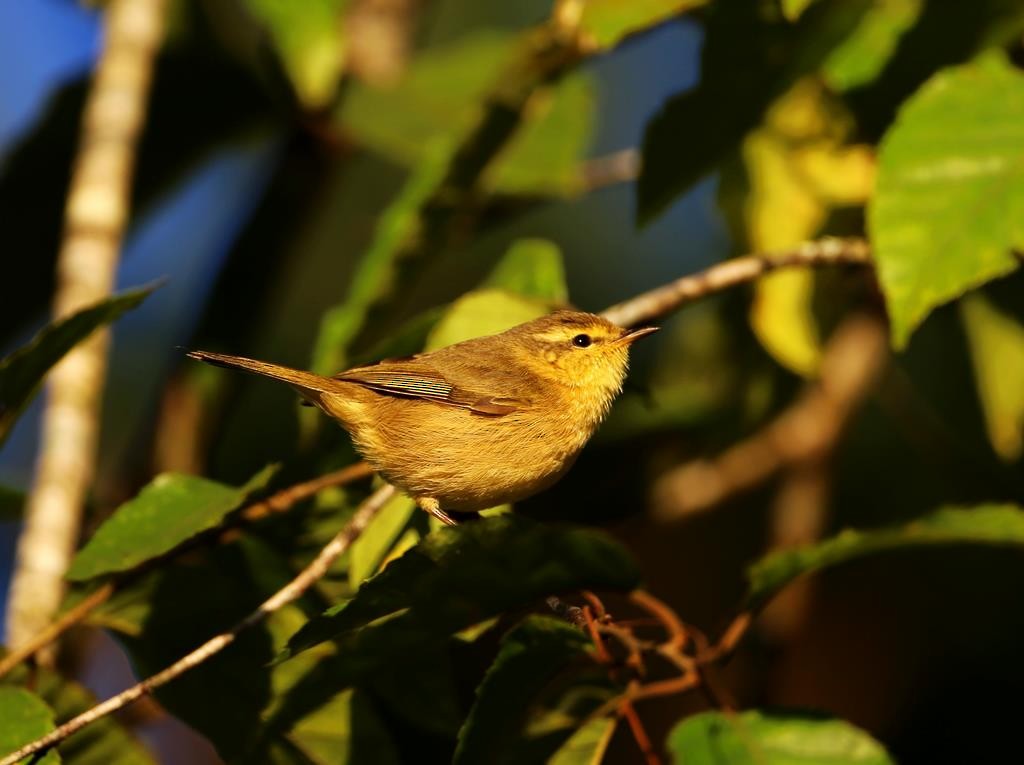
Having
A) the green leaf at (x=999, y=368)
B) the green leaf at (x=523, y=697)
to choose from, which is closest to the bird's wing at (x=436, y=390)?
Answer: the green leaf at (x=523, y=697)

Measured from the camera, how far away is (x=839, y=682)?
5.40 meters

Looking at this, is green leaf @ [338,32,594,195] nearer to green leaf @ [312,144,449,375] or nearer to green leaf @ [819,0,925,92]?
green leaf @ [312,144,449,375]

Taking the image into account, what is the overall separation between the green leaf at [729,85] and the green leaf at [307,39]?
143 cm

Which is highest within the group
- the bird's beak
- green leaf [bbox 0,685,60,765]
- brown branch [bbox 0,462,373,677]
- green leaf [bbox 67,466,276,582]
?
green leaf [bbox 67,466,276,582]

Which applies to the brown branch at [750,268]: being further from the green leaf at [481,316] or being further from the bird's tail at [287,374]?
the bird's tail at [287,374]

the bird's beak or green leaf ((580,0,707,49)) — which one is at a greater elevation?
green leaf ((580,0,707,49))

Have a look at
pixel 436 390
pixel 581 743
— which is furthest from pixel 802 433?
pixel 581 743

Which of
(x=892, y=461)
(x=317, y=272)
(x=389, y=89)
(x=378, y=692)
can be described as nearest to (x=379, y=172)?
(x=317, y=272)

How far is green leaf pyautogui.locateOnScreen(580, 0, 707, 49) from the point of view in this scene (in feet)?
11.2

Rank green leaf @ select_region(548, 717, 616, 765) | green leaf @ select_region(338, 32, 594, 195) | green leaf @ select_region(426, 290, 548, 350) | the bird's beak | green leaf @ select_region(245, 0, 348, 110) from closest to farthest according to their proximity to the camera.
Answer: green leaf @ select_region(548, 717, 616, 765)
green leaf @ select_region(426, 290, 548, 350)
the bird's beak
green leaf @ select_region(245, 0, 348, 110)
green leaf @ select_region(338, 32, 594, 195)

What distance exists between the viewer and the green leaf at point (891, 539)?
8.66ft

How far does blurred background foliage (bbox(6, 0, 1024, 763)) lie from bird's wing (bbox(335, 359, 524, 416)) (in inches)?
8.3

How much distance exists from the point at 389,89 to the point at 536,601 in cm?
352

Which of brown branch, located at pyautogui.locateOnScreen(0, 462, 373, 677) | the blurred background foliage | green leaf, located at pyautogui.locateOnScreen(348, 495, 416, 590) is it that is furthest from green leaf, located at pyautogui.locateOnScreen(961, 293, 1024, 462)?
brown branch, located at pyautogui.locateOnScreen(0, 462, 373, 677)
